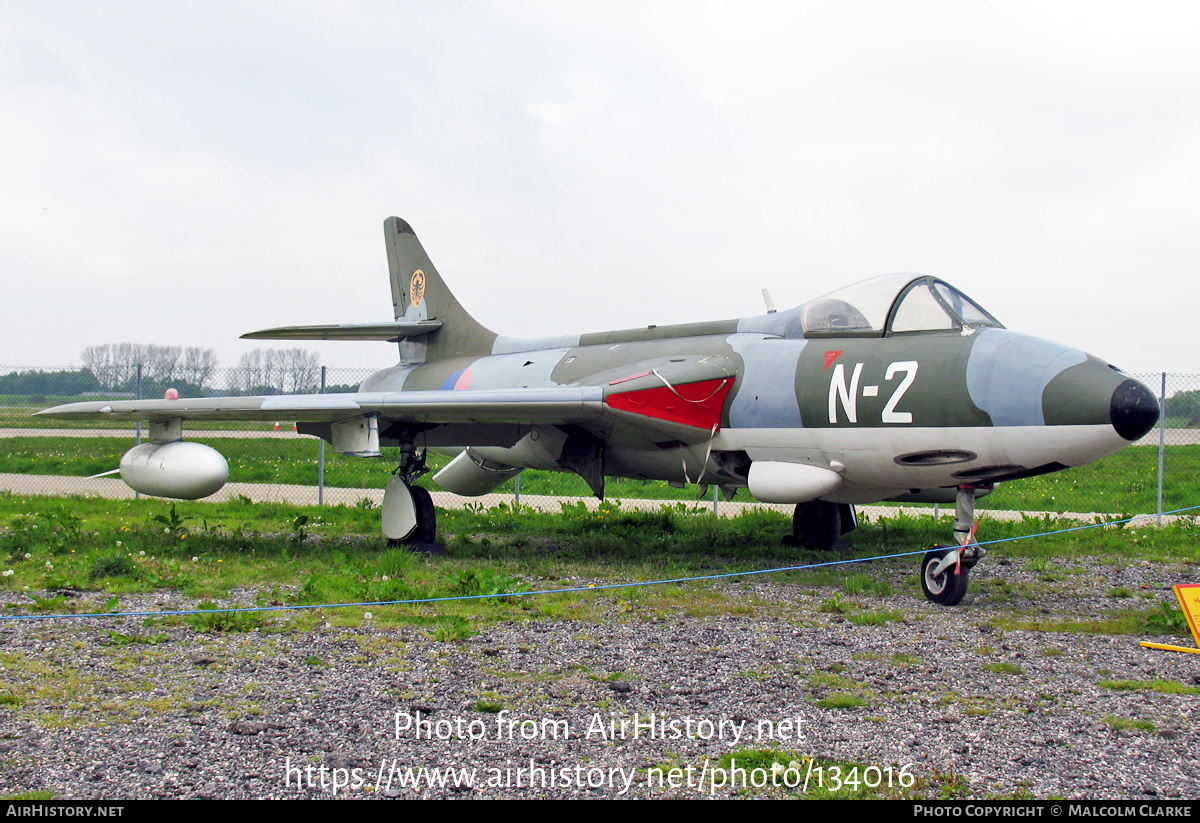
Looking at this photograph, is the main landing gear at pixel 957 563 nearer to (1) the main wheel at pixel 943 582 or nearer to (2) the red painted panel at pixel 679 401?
(1) the main wheel at pixel 943 582

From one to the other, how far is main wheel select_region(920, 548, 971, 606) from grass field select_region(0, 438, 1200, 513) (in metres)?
7.88

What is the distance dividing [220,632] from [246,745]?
2231mm

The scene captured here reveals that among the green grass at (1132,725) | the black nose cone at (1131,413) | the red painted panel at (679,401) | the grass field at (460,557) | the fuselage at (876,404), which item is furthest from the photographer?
the red painted panel at (679,401)

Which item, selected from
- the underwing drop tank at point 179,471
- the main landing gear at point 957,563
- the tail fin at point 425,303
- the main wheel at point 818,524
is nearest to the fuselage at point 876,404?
the main landing gear at point 957,563

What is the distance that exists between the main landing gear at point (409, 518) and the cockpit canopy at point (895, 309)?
14.5 ft

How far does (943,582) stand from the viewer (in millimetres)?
6633

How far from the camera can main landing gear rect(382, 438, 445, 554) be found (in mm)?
9188

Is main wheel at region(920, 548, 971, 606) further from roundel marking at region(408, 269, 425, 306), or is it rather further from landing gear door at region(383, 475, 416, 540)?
roundel marking at region(408, 269, 425, 306)

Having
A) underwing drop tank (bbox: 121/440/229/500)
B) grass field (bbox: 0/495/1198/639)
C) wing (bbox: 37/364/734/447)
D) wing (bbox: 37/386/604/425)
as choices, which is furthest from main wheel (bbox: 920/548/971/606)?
underwing drop tank (bbox: 121/440/229/500)

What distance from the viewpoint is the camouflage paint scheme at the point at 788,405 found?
5871 millimetres

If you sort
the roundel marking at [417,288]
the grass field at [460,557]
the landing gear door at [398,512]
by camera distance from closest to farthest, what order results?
the grass field at [460,557] < the landing gear door at [398,512] < the roundel marking at [417,288]

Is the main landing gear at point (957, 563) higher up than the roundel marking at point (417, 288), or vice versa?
the roundel marking at point (417, 288)

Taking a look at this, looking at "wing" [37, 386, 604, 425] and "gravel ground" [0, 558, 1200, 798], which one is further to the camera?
"wing" [37, 386, 604, 425]

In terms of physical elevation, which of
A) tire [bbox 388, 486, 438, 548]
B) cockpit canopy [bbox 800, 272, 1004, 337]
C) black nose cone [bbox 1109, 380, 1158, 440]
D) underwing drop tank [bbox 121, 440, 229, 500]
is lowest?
tire [bbox 388, 486, 438, 548]
